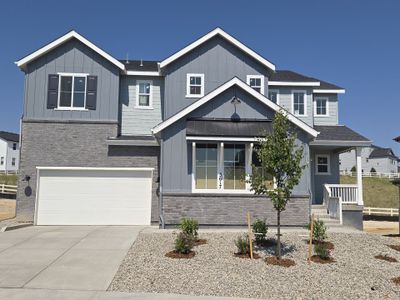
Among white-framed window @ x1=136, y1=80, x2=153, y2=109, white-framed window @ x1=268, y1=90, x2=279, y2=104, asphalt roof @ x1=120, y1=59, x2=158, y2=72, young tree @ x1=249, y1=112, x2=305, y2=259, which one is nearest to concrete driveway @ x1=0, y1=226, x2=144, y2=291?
young tree @ x1=249, y1=112, x2=305, y2=259

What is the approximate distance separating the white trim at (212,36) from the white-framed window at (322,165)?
5441 mm

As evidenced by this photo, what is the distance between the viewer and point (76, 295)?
23.6ft

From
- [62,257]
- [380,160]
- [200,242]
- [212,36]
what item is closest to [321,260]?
[200,242]

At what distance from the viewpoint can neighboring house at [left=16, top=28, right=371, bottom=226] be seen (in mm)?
15148

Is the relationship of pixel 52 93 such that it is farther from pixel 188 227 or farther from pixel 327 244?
pixel 327 244

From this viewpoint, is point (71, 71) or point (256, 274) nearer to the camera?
point (256, 274)

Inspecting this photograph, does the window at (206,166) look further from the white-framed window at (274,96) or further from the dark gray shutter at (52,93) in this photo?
the dark gray shutter at (52,93)

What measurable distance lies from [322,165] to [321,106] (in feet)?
11.7

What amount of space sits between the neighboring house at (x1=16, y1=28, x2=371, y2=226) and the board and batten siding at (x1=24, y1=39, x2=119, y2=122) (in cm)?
5

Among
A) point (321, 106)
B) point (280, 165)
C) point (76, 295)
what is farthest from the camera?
point (321, 106)

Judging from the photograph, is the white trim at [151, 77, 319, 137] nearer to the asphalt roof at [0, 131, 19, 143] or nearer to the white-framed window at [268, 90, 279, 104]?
the white-framed window at [268, 90, 279, 104]

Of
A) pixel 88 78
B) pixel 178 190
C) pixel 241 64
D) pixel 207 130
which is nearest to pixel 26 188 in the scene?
pixel 88 78

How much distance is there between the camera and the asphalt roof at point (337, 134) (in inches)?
707

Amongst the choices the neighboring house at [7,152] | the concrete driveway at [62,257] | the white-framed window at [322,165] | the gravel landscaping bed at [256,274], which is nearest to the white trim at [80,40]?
the concrete driveway at [62,257]
